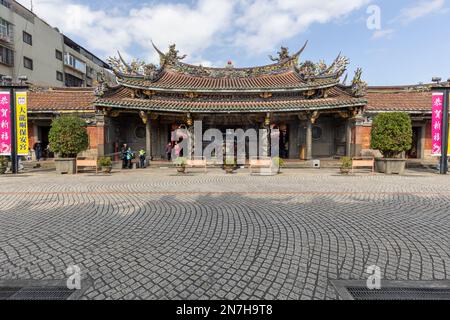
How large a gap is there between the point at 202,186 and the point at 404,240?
244 inches

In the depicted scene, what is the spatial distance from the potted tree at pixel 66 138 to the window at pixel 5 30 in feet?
77.4

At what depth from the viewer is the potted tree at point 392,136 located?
11734 mm

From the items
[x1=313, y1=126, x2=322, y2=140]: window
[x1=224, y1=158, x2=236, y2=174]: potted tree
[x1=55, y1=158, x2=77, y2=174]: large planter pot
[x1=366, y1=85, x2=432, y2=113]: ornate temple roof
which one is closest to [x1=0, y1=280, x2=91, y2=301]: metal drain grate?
[x1=224, y1=158, x2=236, y2=174]: potted tree

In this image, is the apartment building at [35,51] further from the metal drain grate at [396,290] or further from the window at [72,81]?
the metal drain grate at [396,290]

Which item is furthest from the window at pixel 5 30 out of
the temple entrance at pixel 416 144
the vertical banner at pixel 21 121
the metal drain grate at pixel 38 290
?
the temple entrance at pixel 416 144

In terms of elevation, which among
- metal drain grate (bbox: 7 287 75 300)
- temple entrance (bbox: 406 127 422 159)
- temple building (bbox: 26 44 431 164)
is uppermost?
temple building (bbox: 26 44 431 164)

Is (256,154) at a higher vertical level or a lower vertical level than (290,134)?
lower

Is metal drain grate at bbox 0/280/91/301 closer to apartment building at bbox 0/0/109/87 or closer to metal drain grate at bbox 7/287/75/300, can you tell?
metal drain grate at bbox 7/287/75/300

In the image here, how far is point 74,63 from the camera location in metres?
38.4

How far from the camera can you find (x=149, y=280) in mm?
2703

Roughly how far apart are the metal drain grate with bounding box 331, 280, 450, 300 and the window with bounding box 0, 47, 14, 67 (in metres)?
36.2

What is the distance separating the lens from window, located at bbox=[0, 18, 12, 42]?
995 inches

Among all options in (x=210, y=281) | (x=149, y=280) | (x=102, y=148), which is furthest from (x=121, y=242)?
(x=102, y=148)
